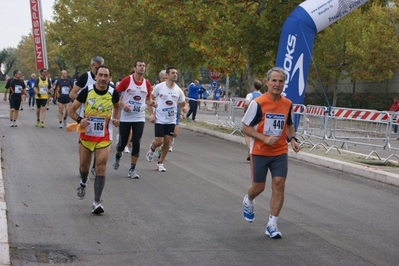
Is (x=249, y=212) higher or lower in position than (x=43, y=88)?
lower

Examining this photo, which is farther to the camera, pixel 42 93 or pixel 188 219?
pixel 42 93

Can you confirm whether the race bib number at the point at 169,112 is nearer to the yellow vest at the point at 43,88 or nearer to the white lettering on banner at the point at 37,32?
the yellow vest at the point at 43,88

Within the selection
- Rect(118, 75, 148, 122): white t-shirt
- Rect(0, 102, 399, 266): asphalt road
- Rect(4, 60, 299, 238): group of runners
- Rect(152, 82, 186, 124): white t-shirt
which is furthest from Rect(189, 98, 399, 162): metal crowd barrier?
Rect(4, 60, 299, 238): group of runners

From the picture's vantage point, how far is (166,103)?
13.3 m

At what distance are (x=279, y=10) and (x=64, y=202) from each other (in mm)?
16046

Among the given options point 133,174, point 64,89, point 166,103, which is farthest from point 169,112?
point 64,89

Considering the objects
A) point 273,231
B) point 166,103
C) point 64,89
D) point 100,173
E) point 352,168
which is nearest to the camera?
point 273,231

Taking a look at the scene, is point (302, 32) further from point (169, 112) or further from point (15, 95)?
point (15, 95)

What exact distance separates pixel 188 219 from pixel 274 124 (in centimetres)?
173

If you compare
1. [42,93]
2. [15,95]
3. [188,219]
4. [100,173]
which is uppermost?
[42,93]

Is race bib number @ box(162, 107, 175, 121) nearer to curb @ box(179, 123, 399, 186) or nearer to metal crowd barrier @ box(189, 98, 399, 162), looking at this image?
curb @ box(179, 123, 399, 186)

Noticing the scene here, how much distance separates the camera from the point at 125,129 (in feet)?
41.0

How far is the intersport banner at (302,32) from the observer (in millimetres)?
19469

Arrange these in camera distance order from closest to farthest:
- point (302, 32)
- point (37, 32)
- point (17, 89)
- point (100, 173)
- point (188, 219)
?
point (188, 219)
point (100, 173)
point (302, 32)
point (17, 89)
point (37, 32)
